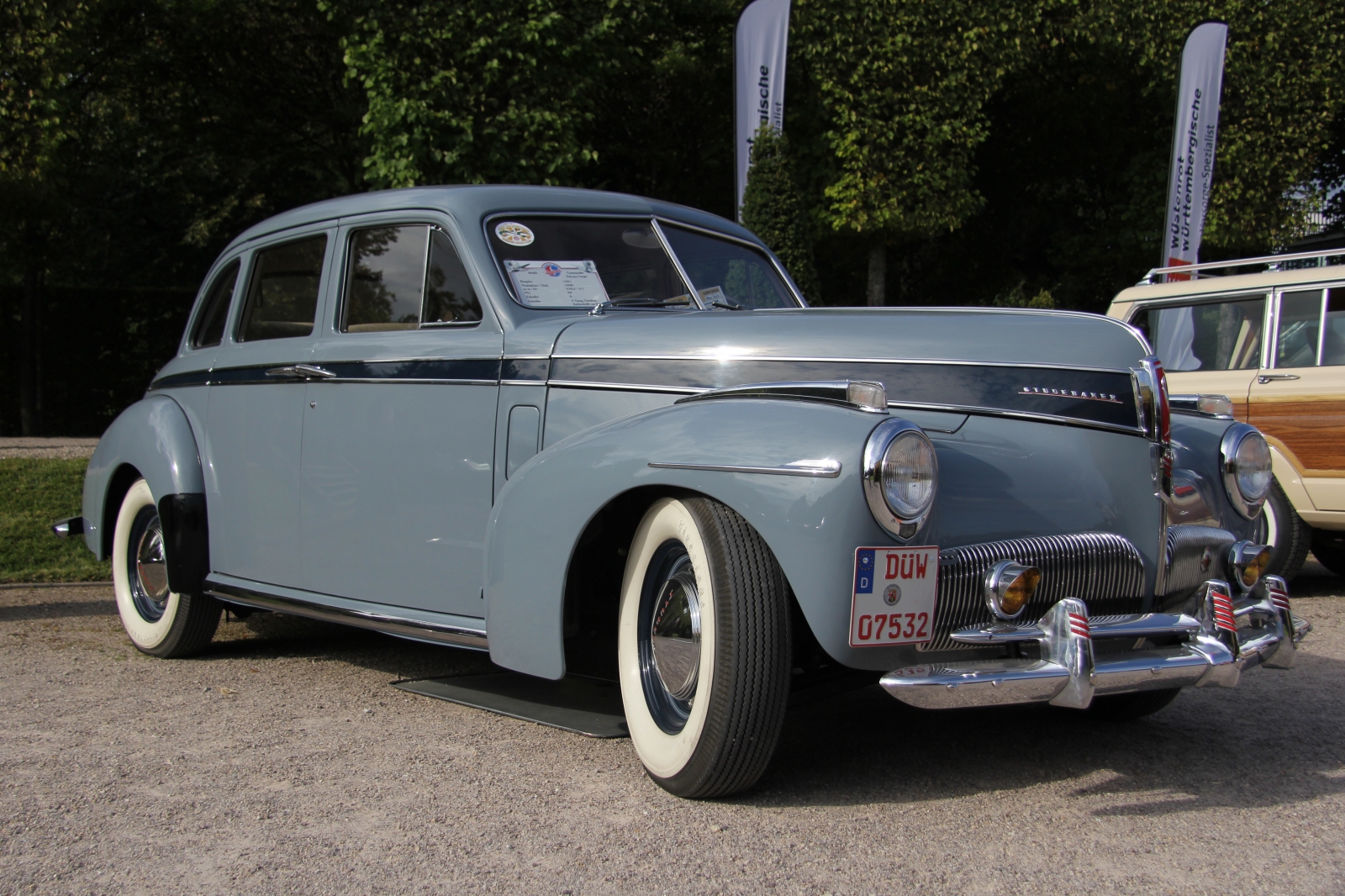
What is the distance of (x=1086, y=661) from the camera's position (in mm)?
2682

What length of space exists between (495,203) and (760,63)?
9.48 metres

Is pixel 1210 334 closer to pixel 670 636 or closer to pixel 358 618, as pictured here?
pixel 670 636

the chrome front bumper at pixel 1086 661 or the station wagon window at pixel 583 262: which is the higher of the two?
the station wagon window at pixel 583 262

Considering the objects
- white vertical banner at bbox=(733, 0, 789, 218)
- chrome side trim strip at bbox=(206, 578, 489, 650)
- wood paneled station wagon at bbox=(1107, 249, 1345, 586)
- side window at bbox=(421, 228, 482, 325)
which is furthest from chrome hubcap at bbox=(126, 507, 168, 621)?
white vertical banner at bbox=(733, 0, 789, 218)

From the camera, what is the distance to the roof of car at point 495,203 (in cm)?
409

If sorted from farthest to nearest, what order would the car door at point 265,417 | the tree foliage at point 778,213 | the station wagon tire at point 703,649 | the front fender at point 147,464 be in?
the tree foliage at point 778,213, the front fender at point 147,464, the car door at point 265,417, the station wagon tire at point 703,649

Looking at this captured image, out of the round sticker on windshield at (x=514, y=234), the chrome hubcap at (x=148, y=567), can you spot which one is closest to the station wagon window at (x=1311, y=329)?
the round sticker on windshield at (x=514, y=234)

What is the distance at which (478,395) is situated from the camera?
379 centimetres

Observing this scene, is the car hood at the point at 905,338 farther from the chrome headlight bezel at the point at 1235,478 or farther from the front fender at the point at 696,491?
the chrome headlight bezel at the point at 1235,478

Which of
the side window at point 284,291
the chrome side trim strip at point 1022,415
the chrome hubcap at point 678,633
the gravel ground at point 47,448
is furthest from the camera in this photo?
the gravel ground at point 47,448

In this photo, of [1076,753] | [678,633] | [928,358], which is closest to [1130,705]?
[1076,753]

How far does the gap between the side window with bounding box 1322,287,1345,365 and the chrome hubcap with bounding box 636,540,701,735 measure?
205 inches

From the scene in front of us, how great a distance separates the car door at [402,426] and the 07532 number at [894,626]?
1.46m

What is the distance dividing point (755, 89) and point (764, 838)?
36.7 feet
